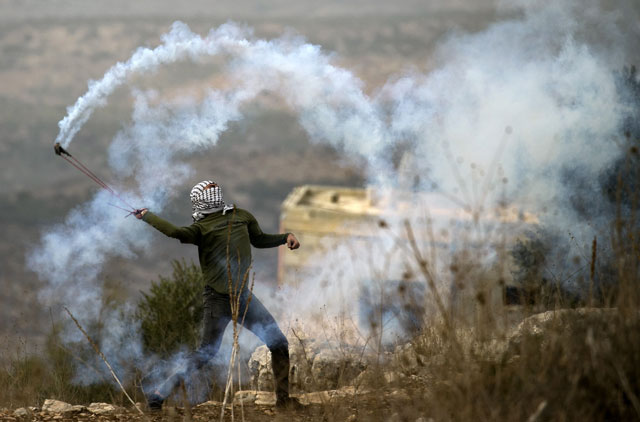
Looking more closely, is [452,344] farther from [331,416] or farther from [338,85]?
[338,85]

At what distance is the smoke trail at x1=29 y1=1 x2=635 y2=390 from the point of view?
8.18m

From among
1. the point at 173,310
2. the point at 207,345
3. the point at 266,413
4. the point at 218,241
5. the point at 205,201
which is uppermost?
the point at 205,201

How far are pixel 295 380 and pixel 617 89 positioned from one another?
692 centimetres

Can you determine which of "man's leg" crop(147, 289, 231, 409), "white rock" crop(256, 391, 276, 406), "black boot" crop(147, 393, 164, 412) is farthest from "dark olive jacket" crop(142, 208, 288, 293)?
"white rock" crop(256, 391, 276, 406)

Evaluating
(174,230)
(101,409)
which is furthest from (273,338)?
(101,409)

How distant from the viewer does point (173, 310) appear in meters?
10.8

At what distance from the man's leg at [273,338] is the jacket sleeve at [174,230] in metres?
0.63

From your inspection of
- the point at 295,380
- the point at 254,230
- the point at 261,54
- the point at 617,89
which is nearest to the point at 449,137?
the point at 617,89

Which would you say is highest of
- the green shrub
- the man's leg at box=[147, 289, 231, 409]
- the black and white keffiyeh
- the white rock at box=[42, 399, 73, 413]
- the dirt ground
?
the black and white keffiyeh

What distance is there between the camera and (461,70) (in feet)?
39.4

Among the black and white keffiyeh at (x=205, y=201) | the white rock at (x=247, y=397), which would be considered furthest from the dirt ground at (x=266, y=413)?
the black and white keffiyeh at (x=205, y=201)

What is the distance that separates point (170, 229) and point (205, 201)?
1.26 ft

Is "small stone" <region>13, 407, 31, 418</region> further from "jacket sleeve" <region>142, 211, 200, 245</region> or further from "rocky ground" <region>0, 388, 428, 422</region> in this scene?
"jacket sleeve" <region>142, 211, 200, 245</region>

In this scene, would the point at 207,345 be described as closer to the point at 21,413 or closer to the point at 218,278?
the point at 218,278
